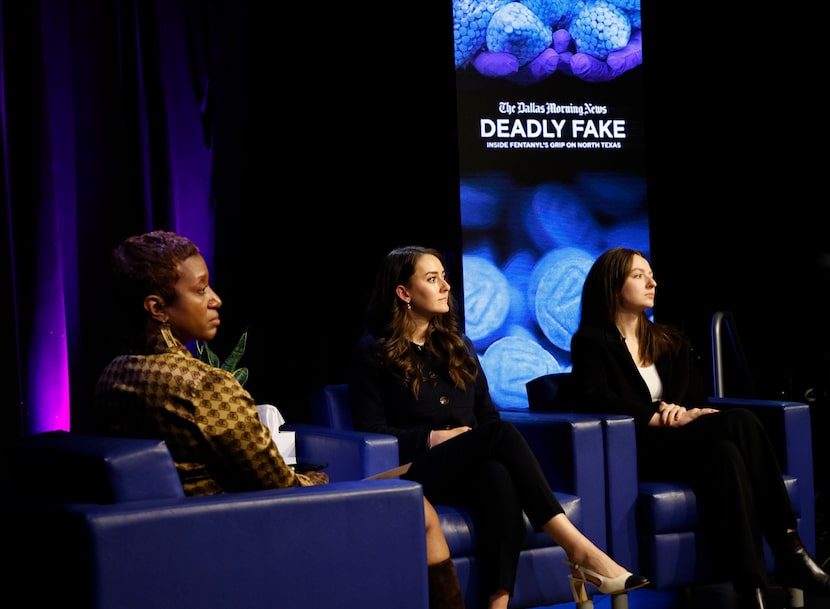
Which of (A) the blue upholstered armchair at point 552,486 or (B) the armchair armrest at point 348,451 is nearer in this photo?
(A) the blue upholstered armchair at point 552,486

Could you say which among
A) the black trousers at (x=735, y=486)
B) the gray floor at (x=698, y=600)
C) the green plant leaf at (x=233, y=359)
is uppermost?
the green plant leaf at (x=233, y=359)

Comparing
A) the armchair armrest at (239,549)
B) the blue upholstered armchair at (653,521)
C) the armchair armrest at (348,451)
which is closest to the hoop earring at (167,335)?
the armchair armrest at (239,549)

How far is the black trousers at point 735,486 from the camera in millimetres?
3281

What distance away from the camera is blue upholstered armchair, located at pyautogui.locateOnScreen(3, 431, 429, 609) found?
2.13 meters

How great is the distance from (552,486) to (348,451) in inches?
26.5

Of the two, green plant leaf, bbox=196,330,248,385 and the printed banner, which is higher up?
the printed banner

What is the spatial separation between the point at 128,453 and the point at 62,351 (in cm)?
227

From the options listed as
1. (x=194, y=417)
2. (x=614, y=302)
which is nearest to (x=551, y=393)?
(x=614, y=302)

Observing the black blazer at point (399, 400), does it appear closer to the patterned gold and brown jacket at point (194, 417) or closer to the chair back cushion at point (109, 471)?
the patterned gold and brown jacket at point (194, 417)

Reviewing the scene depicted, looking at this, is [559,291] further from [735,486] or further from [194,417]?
[194,417]

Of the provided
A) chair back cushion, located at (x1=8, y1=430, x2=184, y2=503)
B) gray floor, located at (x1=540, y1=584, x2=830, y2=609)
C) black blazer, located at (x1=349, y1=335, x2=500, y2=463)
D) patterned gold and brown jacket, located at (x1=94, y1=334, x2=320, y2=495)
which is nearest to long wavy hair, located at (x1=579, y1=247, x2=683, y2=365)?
black blazer, located at (x1=349, y1=335, x2=500, y2=463)

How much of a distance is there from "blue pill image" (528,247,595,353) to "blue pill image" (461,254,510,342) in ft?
0.52

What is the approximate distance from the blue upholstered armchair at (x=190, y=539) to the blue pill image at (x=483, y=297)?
113 inches

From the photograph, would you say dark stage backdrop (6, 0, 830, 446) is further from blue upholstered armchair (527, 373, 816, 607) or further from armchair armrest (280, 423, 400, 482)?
blue upholstered armchair (527, 373, 816, 607)
